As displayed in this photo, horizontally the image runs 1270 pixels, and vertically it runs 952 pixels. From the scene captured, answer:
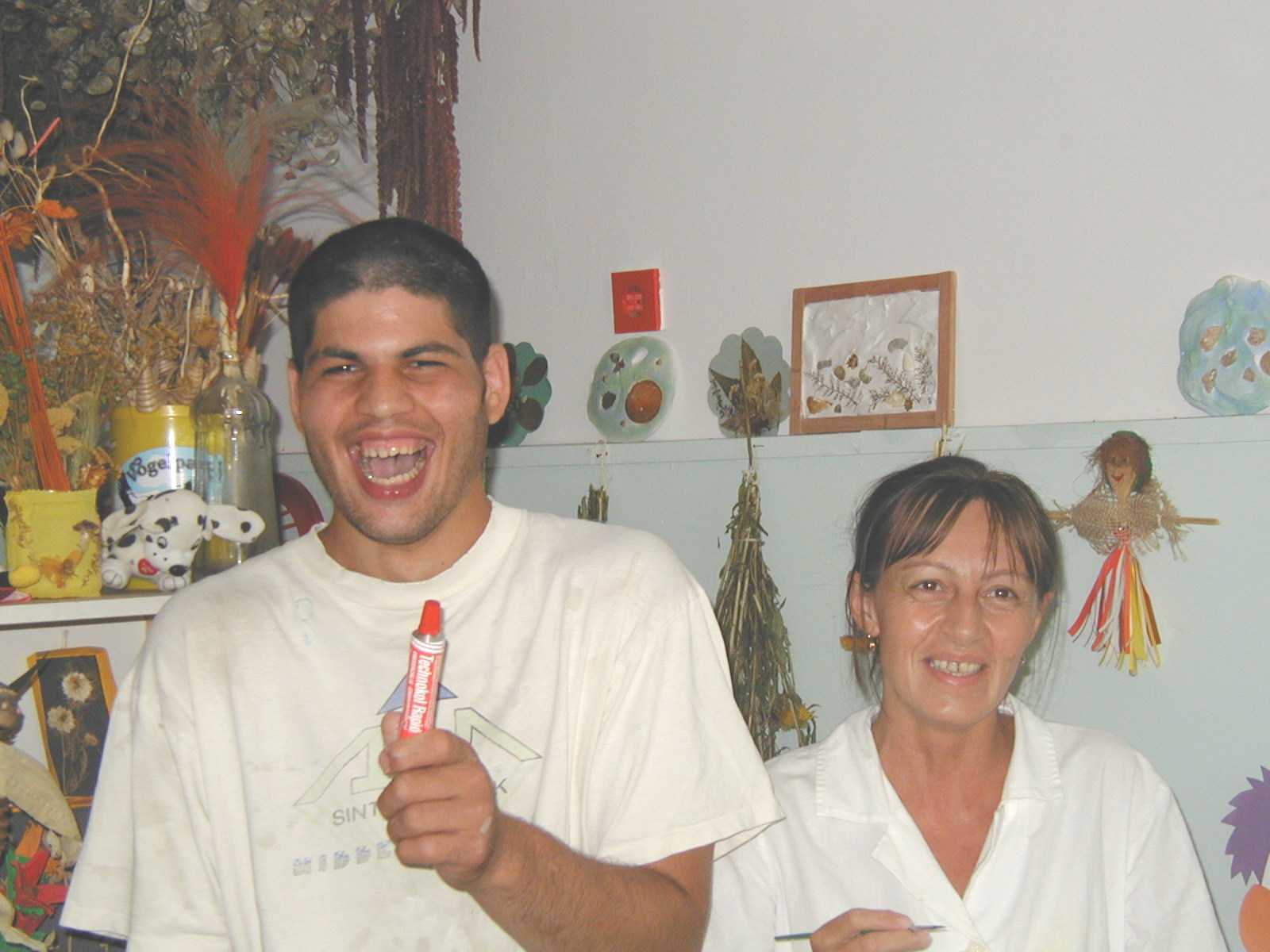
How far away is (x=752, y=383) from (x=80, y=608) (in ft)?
4.07

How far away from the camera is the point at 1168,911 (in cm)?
153

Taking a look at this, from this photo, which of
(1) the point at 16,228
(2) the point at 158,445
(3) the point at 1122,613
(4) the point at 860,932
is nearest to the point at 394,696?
(4) the point at 860,932

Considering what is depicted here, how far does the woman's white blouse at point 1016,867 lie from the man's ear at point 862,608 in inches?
7.0

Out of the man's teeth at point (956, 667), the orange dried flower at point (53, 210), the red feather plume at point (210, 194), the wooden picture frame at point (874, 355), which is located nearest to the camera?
the man's teeth at point (956, 667)

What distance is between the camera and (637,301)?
2.60m

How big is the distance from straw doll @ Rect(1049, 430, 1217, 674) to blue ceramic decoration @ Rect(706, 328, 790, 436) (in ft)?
1.96

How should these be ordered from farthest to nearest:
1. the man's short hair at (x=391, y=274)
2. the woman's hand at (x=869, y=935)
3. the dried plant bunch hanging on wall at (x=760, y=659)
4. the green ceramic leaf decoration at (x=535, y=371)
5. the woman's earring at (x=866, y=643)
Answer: the green ceramic leaf decoration at (x=535, y=371), the dried plant bunch hanging on wall at (x=760, y=659), the woman's earring at (x=866, y=643), the woman's hand at (x=869, y=935), the man's short hair at (x=391, y=274)

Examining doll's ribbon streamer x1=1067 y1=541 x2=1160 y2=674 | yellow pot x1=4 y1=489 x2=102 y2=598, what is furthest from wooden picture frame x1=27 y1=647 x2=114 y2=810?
doll's ribbon streamer x1=1067 y1=541 x2=1160 y2=674

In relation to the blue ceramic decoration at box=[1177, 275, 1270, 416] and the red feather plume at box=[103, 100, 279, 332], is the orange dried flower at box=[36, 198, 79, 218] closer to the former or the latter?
the red feather plume at box=[103, 100, 279, 332]

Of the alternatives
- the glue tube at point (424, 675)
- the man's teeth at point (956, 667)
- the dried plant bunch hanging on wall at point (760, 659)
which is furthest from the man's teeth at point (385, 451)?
the dried plant bunch hanging on wall at point (760, 659)

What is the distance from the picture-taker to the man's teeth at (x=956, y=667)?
5.30 ft

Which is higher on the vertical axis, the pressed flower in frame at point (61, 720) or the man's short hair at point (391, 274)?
the man's short hair at point (391, 274)

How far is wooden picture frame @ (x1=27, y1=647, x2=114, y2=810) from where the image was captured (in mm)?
1889

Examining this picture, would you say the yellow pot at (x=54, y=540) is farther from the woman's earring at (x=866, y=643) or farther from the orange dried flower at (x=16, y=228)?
the woman's earring at (x=866, y=643)
